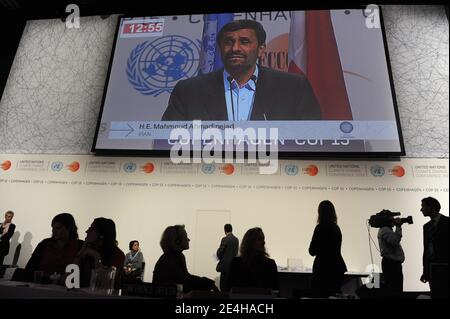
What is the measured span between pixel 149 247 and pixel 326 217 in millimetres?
2810

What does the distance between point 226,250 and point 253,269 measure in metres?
2.17

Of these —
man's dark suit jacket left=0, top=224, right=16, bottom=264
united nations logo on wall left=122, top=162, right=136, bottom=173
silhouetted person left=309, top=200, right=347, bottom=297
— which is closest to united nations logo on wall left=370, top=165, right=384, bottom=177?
silhouetted person left=309, top=200, right=347, bottom=297

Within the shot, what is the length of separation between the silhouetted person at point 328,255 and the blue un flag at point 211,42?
9.14ft

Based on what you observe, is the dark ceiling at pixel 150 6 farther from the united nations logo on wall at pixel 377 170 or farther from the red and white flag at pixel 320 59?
the united nations logo on wall at pixel 377 170

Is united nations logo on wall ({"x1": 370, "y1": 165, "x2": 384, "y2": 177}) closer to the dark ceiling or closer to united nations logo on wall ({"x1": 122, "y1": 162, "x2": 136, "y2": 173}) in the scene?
the dark ceiling

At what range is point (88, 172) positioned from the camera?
16.1 ft

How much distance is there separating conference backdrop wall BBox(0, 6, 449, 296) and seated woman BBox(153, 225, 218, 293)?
Result: 2.30 meters

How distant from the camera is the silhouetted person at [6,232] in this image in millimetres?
4512

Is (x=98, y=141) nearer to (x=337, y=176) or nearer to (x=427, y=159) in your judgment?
(x=337, y=176)

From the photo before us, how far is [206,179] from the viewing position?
4.66m

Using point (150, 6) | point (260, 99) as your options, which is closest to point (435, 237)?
point (260, 99)

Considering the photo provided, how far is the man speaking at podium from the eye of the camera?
168 inches

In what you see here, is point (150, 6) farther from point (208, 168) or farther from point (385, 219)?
point (385, 219)
